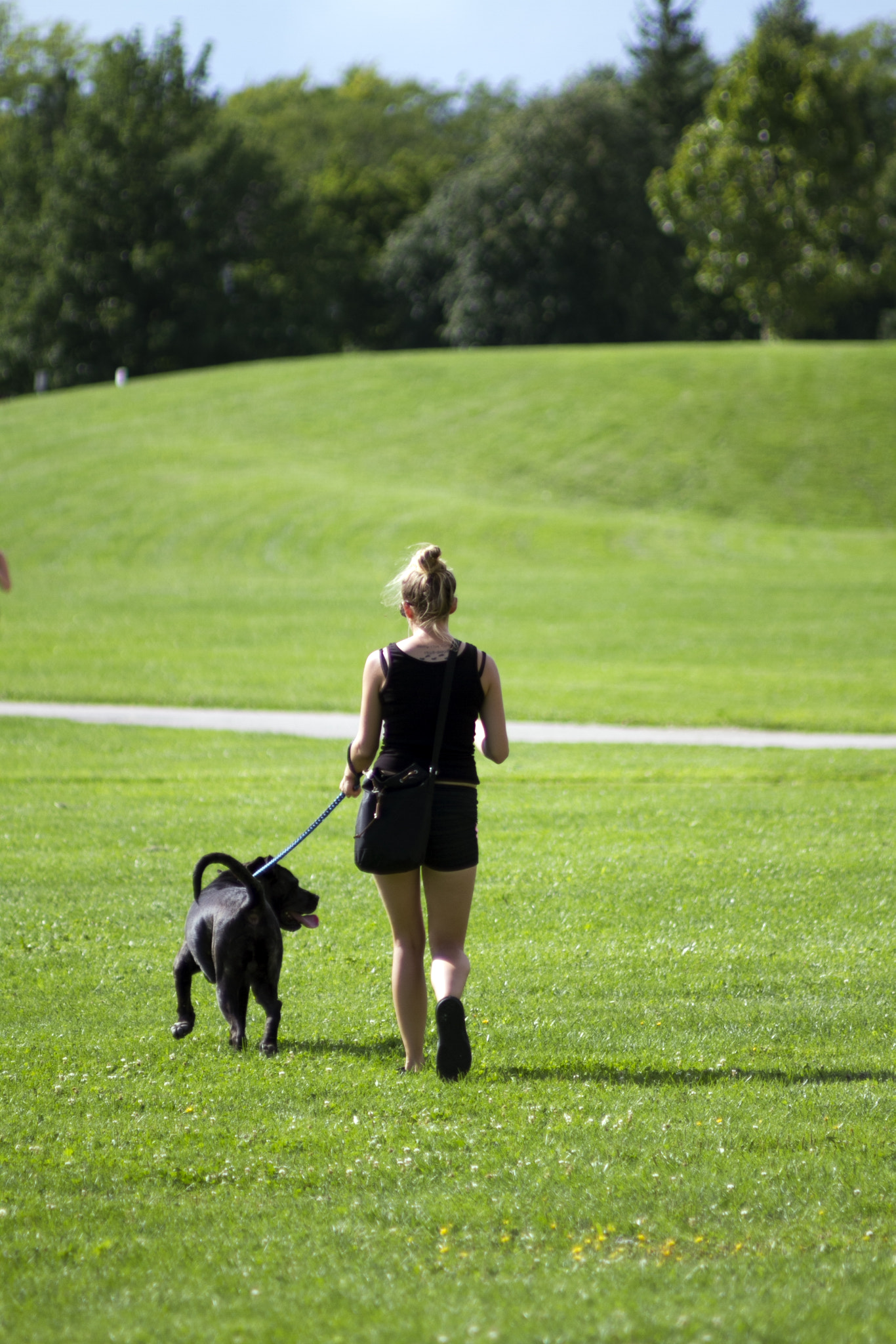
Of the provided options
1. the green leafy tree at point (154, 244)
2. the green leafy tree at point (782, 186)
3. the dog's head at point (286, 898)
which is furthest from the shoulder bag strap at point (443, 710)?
the green leafy tree at point (154, 244)

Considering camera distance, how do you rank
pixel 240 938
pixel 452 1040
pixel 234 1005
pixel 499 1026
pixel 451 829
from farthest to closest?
pixel 499 1026 < pixel 234 1005 < pixel 240 938 < pixel 452 1040 < pixel 451 829

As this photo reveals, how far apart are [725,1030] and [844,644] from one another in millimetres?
15781

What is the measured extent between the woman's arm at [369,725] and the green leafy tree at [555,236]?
6134 cm

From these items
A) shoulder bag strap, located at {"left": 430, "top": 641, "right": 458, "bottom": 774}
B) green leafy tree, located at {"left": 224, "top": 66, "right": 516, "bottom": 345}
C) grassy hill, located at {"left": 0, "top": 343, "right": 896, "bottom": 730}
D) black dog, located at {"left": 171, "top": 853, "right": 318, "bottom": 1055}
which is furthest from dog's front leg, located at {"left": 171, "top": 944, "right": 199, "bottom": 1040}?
green leafy tree, located at {"left": 224, "top": 66, "right": 516, "bottom": 345}

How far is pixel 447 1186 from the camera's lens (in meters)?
4.51

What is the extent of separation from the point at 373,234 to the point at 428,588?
72098 mm

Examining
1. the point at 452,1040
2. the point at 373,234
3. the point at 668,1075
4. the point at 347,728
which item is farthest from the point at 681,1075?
the point at 373,234

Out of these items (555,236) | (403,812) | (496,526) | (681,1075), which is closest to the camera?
(403,812)

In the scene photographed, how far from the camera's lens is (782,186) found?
2175 inches

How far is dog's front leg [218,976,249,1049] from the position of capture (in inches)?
225

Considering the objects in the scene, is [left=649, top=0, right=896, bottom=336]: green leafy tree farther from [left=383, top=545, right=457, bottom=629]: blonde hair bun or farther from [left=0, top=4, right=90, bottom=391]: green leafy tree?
[left=383, top=545, right=457, bottom=629]: blonde hair bun

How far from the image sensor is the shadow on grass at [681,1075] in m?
5.48

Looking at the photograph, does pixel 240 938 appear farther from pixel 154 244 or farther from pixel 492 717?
pixel 154 244

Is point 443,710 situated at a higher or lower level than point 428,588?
lower
